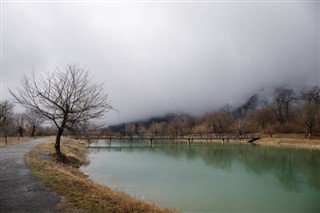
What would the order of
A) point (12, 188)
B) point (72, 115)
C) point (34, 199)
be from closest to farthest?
point (34, 199) < point (12, 188) < point (72, 115)

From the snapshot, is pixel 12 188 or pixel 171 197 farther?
A: pixel 171 197

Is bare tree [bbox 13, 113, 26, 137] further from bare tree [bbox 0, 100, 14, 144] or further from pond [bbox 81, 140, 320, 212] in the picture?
pond [bbox 81, 140, 320, 212]

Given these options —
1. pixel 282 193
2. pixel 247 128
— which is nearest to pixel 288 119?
pixel 247 128

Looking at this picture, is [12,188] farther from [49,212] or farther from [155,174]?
[155,174]

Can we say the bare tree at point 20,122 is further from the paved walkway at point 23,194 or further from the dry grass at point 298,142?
the paved walkway at point 23,194

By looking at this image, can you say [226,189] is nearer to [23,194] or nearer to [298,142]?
[23,194]

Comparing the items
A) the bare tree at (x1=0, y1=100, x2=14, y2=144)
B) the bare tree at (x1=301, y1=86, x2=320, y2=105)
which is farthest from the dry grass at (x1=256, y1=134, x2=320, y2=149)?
the bare tree at (x1=0, y1=100, x2=14, y2=144)

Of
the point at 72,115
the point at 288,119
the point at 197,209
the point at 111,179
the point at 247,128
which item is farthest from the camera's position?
the point at 247,128

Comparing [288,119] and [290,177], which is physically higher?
[288,119]

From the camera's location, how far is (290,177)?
22578 millimetres

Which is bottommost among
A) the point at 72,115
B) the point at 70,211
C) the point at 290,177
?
the point at 290,177

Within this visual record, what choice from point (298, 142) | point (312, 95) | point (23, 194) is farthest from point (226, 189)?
point (312, 95)

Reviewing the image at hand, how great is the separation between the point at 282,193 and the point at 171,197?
21.6 ft

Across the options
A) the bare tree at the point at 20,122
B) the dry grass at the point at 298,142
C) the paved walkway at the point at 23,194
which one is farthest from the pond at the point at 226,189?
the bare tree at the point at 20,122
